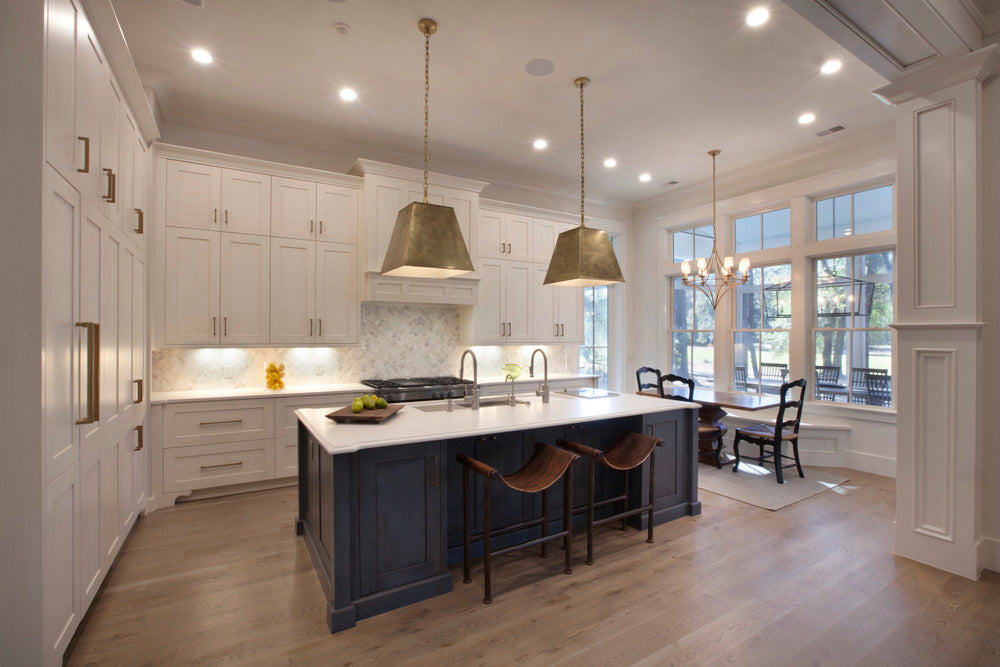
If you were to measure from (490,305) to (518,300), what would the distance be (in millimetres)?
396

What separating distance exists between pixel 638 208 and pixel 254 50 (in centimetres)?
522

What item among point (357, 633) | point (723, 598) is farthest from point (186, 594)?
point (723, 598)

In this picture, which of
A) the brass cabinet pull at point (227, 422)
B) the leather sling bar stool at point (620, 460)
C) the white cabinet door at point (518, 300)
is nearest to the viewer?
the leather sling bar stool at point (620, 460)

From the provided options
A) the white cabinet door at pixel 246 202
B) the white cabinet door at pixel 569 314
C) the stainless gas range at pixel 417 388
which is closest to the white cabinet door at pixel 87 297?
the white cabinet door at pixel 246 202

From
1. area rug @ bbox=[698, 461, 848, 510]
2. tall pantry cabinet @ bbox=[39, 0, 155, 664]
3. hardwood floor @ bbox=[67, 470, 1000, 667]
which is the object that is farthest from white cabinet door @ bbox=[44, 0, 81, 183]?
area rug @ bbox=[698, 461, 848, 510]

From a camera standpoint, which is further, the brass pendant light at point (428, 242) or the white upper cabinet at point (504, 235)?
the white upper cabinet at point (504, 235)

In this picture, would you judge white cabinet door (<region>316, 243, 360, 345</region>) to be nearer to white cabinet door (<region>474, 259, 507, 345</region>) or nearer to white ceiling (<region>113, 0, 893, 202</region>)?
white ceiling (<region>113, 0, 893, 202</region>)

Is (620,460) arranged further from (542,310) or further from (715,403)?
(542,310)

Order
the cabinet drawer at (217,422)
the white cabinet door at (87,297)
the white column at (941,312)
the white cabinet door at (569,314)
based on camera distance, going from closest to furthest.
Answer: the white cabinet door at (87,297)
the white column at (941,312)
the cabinet drawer at (217,422)
the white cabinet door at (569,314)

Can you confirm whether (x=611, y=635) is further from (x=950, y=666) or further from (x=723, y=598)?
(x=950, y=666)

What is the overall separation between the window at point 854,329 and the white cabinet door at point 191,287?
5.89 meters

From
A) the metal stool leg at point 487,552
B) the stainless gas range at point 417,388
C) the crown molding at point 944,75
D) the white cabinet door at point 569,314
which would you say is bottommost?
the metal stool leg at point 487,552

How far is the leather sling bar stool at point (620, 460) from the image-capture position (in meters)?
2.85

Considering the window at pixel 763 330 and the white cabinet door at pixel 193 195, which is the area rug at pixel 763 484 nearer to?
the window at pixel 763 330
